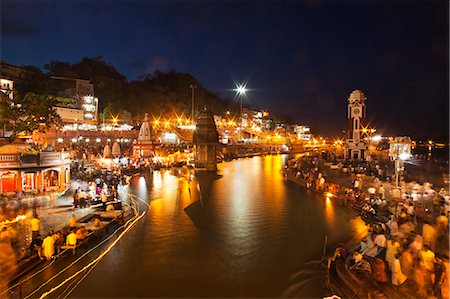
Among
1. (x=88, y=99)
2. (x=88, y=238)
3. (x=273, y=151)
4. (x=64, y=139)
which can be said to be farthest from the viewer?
(x=273, y=151)

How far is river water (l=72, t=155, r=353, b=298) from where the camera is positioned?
27.9 feet

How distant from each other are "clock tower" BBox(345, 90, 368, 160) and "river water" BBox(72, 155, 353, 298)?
30.1 m

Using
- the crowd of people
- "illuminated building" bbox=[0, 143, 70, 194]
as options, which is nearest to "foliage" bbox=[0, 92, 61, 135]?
"illuminated building" bbox=[0, 143, 70, 194]

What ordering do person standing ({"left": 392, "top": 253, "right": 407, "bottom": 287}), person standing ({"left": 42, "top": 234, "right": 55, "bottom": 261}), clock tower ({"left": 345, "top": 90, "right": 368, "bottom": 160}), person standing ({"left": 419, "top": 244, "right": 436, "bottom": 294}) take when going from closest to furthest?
person standing ({"left": 392, "top": 253, "right": 407, "bottom": 287}) < person standing ({"left": 419, "top": 244, "right": 436, "bottom": 294}) < person standing ({"left": 42, "top": 234, "right": 55, "bottom": 261}) < clock tower ({"left": 345, "top": 90, "right": 368, "bottom": 160})

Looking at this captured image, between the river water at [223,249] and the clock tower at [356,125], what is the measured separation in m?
30.1

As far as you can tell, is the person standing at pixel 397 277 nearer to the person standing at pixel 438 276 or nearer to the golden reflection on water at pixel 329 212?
the person standing at pixel 438 276

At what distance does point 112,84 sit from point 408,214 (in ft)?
209

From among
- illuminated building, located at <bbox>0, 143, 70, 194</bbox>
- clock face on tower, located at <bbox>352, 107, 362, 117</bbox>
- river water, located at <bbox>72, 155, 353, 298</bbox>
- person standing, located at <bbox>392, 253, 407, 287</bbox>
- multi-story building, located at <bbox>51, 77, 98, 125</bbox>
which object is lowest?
river water, located at <bbox>72, 155, 353, 298</bbox>

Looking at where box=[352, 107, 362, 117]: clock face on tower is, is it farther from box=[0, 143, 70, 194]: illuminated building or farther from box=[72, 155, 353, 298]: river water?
box=[0, 143, 70, 194]: illuminated building

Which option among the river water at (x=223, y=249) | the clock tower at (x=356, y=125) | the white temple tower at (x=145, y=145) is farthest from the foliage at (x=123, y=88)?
the river water at (x=223, y=249)

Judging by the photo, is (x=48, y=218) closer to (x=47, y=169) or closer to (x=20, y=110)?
(x=47, y=169)

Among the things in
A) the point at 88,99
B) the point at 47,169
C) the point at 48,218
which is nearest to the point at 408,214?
the point at 48,218

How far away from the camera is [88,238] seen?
11.5 meters

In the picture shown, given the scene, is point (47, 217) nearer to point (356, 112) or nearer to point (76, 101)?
point (356, 112)
